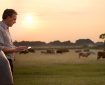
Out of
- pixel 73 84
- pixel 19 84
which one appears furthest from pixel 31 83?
pixel 73 84

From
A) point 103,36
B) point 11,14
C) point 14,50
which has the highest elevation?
point 11,14

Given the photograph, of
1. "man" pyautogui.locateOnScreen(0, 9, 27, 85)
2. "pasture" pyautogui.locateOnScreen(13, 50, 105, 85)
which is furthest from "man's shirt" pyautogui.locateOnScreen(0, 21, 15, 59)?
"pasture" pyautogui.locateOnScreen(13, 50, 105, 85)

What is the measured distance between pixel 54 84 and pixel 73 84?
2.32ft

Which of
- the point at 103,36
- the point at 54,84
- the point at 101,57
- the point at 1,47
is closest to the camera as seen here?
the point at 1,47

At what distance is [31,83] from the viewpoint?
19734 millimetres

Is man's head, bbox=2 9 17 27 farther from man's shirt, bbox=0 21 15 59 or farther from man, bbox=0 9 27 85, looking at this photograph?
man's shirt, bbox=0 21 15 59

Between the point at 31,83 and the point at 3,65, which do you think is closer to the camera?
the point at 3,65

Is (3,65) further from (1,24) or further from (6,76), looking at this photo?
(1,24)

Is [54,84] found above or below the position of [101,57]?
above

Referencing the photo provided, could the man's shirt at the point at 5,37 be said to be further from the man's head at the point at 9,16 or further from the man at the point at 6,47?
the man's head at the point at 9,16

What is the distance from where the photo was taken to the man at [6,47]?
748cm

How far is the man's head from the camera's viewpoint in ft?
28.3

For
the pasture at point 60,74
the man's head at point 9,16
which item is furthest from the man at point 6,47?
the pasture at point 60,74

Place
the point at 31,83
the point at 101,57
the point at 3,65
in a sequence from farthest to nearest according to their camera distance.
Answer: the point at 101,57, the point at 31,83, the point at 3,65
